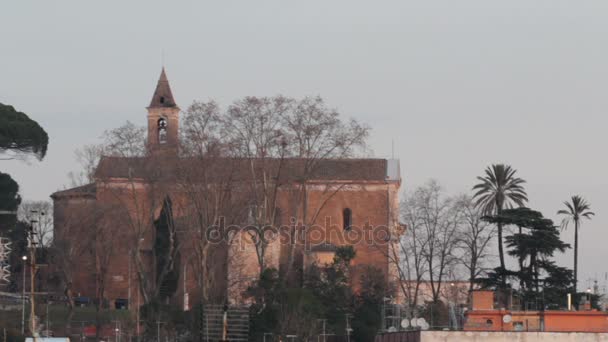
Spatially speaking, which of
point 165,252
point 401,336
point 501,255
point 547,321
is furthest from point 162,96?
point 547,321

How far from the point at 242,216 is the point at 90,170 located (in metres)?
9.53

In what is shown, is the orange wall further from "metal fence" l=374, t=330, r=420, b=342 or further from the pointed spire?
the pointed spire

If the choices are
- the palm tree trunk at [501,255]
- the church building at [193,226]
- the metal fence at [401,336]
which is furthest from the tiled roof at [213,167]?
the metal fence at [401,336]

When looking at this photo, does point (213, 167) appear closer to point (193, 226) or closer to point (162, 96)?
point (193, 226)

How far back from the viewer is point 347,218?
107 metres

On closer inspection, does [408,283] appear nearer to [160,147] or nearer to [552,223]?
[552,223]

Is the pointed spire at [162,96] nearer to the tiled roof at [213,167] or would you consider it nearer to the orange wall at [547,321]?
the tiled roof at [213,167]

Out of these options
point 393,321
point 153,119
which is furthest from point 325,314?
point 153,119

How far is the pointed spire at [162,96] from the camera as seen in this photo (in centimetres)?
11144

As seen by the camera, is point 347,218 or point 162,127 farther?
point 162,127

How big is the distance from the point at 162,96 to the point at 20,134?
866 inches

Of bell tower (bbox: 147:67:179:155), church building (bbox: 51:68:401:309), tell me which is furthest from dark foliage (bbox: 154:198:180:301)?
bell tower (bbox: 147:67:179:155)

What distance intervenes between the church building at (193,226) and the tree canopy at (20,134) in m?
3.76

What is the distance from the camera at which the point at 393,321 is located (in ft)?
254
